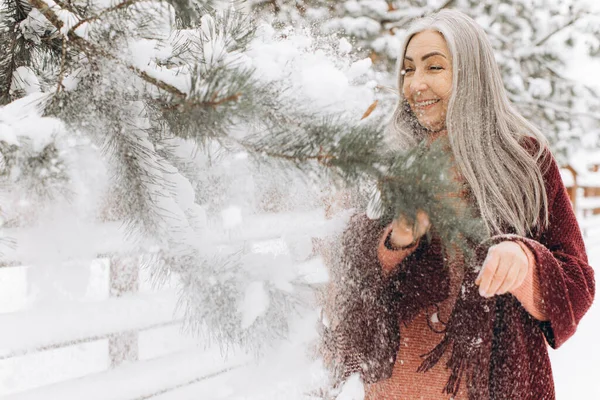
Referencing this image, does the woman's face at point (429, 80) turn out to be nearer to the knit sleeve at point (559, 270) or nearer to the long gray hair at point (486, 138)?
the long gray hair at point (486, 138)

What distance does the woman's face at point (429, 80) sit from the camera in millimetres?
1125

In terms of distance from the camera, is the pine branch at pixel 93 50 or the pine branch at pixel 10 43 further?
the pine branch at pixel 10 43

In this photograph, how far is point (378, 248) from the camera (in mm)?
1057

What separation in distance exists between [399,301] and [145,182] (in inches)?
27.7

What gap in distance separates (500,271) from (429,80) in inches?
20.1

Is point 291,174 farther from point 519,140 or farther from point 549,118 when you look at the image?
point 549,118

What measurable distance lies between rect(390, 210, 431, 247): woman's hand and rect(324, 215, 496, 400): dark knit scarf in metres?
0.06

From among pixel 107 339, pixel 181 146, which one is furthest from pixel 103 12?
pixel 107 339

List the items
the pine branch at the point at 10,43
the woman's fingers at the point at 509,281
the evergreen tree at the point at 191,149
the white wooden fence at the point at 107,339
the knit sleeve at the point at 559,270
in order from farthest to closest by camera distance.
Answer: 1. the white wooden fence at the point at 107,339
2. the knit sleeve at the point at 559,270
3. the woman's fingers at the point at 509,281
4. the pine branch at the point at 10,43
5. the evergreen tree at the point at 191,149

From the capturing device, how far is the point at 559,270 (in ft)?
3.30

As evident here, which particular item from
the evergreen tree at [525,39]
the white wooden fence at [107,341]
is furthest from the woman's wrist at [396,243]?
the evergreen tree at [525,39]

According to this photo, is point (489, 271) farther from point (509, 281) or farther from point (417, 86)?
point (417, 86)

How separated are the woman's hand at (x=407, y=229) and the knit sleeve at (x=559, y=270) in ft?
0.68

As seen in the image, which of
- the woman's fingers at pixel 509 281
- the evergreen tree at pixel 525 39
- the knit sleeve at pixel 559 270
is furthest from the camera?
the evergreen tree at pixel 525 39
